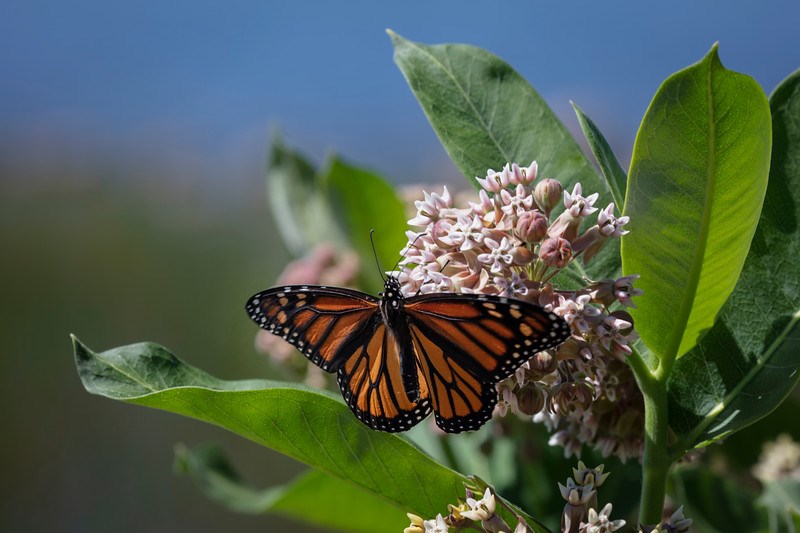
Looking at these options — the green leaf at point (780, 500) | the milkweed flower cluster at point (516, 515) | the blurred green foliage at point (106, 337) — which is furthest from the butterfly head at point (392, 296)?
the blurred green foliage at point (106, 337)

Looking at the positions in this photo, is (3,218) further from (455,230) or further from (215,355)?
(455,230)

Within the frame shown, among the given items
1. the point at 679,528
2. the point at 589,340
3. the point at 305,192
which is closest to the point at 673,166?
the point at 589,340

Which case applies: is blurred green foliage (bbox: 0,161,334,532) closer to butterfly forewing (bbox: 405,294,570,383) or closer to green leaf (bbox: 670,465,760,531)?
green leaf (bbox: 670,465,760,531)

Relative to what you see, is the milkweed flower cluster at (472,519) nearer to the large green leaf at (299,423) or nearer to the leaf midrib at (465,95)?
the large green leaf at (299,423)

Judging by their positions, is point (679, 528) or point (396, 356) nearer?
point (679, 528)

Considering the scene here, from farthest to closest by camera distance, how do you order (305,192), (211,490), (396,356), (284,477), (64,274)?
(64,274) → (284,477) → (305,192) → (211,490) → (396,356)

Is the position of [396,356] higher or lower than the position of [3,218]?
lower
